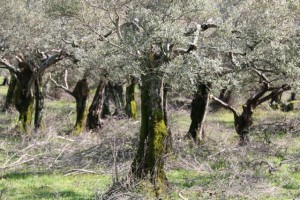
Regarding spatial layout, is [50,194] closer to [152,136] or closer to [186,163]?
[152,136]

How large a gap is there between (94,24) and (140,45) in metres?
5.95

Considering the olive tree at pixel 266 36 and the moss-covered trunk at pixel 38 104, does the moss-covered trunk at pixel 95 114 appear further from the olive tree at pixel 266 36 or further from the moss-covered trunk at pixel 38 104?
the olive tree at pixel 266 36

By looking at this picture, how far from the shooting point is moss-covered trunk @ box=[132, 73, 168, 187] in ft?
39.7

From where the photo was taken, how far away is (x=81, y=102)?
25.1 metres

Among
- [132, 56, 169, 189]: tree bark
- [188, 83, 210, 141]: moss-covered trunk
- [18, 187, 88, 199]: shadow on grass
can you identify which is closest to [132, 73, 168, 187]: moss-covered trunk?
[132, 56, 169, 189]: tree bark

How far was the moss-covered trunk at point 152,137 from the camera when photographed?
12.1m

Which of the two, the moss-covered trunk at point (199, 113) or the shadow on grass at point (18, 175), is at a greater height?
the moss-covered trunk at point (199, 113)

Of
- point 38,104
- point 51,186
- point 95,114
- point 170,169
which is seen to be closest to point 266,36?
point 170,169

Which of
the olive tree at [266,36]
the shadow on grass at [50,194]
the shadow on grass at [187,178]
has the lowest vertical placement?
the shadow on grass at [50,194]

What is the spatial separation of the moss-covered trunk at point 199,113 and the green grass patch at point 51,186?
6212mm

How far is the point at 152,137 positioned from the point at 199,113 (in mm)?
8476

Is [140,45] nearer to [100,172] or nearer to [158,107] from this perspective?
[158,107]

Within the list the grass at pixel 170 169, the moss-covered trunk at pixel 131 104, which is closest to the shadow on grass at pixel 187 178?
the grass at pixel 170 169

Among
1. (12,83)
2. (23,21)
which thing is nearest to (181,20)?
(23,21)
